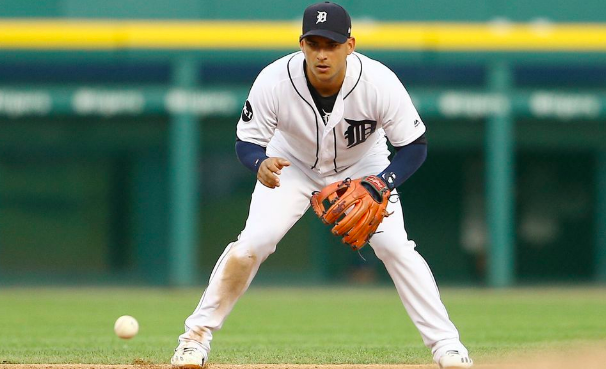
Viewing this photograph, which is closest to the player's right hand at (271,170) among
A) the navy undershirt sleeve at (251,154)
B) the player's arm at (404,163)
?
the navy undershirt sleeve at (251,154)

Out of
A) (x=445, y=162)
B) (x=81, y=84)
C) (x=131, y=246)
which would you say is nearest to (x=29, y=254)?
(x=131, y=246)

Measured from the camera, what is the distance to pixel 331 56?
5.19 meters

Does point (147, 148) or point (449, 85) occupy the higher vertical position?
point (449, 85)

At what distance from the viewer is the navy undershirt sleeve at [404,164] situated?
17.8 feet

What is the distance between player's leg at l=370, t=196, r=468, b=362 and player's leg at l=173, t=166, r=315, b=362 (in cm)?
49

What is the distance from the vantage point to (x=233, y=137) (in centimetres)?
1708

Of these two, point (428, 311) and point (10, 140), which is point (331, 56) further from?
point (10, 140)

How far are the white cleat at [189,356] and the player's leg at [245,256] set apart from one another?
0.10ft

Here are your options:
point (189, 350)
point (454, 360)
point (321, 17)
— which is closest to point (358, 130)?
point (321, 17)

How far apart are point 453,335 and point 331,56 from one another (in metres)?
1.53

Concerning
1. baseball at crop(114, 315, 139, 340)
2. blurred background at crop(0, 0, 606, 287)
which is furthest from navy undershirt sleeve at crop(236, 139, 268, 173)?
blurred background at crop(0, 0, 606, 287)

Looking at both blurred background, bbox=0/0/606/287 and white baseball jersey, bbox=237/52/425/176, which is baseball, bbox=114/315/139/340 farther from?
blurred background, bbox=0/0/606/287

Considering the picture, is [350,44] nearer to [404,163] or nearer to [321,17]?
[321,17]

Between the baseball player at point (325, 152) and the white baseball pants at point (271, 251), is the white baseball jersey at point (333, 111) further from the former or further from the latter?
the white baseball pants at point (271, 251)
